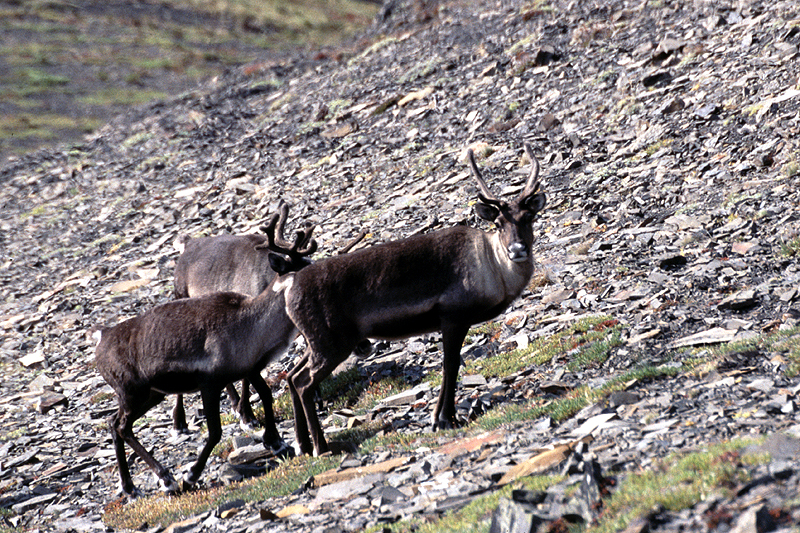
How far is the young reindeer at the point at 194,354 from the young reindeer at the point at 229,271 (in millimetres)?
1235

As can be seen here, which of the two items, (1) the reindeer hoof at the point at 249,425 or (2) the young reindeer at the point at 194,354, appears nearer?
(2) the young reindeer at the point at 194,354

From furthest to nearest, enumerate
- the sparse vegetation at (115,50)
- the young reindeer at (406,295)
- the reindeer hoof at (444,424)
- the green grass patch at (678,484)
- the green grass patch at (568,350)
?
the sparse vegetation at (115,50) < the green grass patch at (568,350) < the young reindeer at (406,295) < the reindeer hoof at (444,424) < the green grass patch at (678,484)

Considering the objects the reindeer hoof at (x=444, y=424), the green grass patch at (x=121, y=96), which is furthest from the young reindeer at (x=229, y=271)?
the green grass patch at (x=121, y=96)

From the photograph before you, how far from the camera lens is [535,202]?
9.69 metres

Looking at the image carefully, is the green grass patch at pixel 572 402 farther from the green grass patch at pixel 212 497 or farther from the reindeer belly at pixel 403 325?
the green grass patch at pixel 212 497

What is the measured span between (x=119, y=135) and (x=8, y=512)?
27006 mm

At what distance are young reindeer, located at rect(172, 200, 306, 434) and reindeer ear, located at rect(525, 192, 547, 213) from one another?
3103 millimetres

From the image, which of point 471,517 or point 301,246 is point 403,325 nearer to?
point 301,246

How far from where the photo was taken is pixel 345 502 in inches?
283

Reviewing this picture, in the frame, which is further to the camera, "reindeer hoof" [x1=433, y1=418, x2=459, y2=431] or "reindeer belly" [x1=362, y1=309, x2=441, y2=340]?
"reindeer belly" [x1=362, y1=309, x2=441, y2=340]

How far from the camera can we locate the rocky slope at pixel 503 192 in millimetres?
7188

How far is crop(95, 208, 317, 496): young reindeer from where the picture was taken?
9.59 metres

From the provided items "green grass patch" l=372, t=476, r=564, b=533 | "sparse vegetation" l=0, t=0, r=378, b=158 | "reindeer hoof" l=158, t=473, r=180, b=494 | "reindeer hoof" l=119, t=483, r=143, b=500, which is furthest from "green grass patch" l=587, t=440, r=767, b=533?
"sparse vegetation" l=0, t=0, r=378, b=158

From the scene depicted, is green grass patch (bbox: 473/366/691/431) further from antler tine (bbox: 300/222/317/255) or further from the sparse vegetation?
the sparse vegetation
